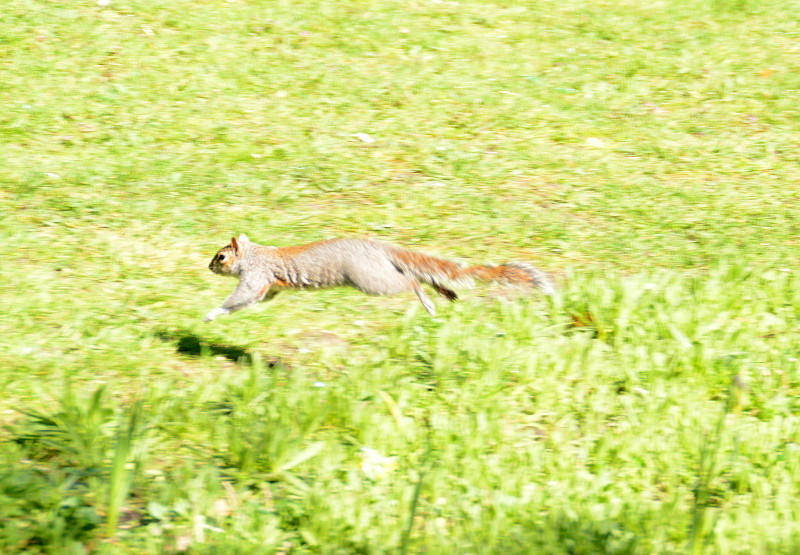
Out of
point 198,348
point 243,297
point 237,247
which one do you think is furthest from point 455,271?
point 198,348

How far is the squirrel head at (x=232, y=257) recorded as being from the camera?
4.54m

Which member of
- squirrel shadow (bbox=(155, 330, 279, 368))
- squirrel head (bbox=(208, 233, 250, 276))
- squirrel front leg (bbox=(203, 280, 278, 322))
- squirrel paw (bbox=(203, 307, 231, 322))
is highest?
squirrel head (bbox=(208, 233, 250, 276))

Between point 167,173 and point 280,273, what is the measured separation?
252 cm

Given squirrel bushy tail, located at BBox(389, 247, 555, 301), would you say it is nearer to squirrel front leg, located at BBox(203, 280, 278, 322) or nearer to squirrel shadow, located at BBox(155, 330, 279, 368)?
squirrel front leg, located at BBox(203, 280, 278, 322)

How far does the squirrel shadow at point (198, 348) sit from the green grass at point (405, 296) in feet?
0.06

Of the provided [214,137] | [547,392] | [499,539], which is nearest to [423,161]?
[214,137]

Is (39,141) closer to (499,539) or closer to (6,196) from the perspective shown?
(6,196)

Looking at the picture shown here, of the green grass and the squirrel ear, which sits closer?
the green grass

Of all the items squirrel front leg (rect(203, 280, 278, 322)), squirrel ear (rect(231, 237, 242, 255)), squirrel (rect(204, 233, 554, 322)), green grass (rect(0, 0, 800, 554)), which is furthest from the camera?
squirrel ear (rect(231, 237, 242, 255))

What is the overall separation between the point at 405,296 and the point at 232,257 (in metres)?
1.13

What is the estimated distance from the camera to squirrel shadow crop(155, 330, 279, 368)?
435cm

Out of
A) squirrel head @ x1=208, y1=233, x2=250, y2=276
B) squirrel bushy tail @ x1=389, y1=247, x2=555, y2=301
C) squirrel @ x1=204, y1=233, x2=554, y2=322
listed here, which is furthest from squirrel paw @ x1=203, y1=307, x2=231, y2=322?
squirrel bushy tail @ x1=389, y1=247, x2=555, y2=301

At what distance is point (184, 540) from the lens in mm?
3002

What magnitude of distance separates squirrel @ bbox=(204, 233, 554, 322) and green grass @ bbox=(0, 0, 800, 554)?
0.26 m
